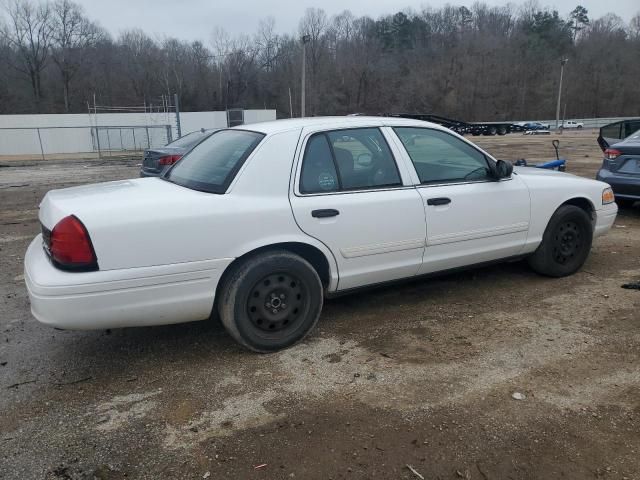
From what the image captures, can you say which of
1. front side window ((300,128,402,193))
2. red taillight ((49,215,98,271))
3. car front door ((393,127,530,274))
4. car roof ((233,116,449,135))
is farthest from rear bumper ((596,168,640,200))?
red taillight ((49,215,98,271))

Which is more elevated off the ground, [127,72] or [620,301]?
[127,72]

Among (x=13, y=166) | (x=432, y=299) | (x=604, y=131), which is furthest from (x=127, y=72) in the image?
(x=432, y=299)

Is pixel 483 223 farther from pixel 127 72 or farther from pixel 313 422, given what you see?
pixel 127 72

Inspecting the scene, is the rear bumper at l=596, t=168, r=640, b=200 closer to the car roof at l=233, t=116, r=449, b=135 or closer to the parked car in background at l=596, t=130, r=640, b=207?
the parked car in background at l=596, t=130, r=640, b=207

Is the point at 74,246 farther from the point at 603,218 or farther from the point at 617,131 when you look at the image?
the point at 617,131

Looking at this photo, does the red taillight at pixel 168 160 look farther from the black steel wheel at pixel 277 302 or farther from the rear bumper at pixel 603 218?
the rear bumper at pixel 603 218

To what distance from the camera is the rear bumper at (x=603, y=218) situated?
203 inches

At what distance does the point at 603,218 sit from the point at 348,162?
2.97m

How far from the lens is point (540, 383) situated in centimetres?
316

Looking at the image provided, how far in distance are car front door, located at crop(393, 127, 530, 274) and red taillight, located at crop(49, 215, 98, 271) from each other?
239cm

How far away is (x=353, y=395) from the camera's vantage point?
3.06 meters

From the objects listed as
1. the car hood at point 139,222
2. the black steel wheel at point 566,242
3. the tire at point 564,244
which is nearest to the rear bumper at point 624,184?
the tire at point 564,244

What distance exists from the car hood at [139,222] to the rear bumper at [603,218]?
3.83 meters

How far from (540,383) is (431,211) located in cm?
149
